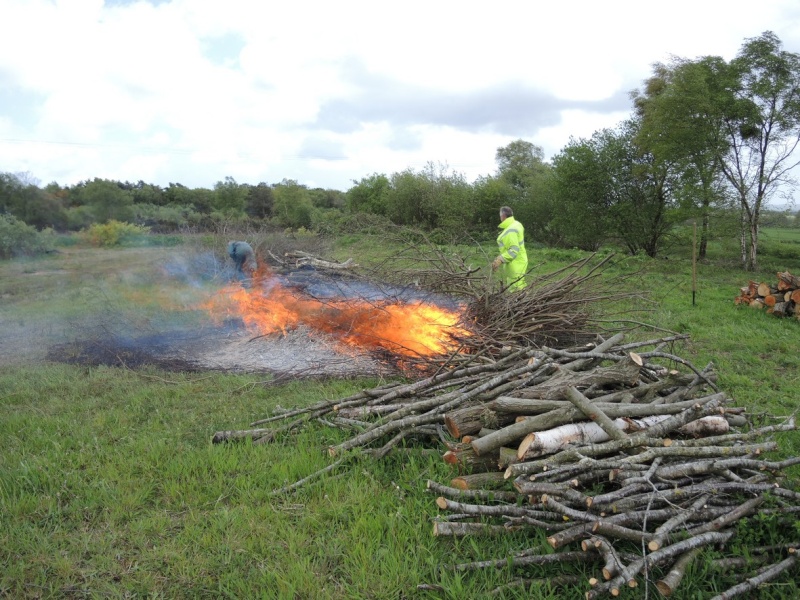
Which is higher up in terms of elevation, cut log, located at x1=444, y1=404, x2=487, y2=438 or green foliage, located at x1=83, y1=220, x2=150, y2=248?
green foliage, located at x1=83, y1=220, x2=150, y2=248

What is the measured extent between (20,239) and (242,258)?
365 inches

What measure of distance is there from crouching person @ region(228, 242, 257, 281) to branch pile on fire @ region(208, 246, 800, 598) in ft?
20.0

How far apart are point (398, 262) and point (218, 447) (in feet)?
15.3

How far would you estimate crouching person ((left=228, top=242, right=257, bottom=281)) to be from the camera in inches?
415

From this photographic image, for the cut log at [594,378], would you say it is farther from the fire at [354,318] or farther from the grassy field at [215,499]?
the fire at [354,318]

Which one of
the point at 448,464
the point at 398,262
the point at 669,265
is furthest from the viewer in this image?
the point at 669,265

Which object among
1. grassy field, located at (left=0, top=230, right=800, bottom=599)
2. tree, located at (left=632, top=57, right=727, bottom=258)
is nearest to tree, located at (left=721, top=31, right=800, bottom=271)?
tree, located at (left=632, top=57, right=727, bottom=258)

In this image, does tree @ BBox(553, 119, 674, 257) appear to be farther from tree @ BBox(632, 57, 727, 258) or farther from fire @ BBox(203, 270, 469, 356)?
fire @ BBox(203, 270, 469, 356)

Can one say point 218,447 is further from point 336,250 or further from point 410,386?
point 336,250

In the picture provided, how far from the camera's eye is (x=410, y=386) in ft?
15.7

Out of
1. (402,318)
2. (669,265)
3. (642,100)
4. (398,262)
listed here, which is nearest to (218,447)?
(402,318)

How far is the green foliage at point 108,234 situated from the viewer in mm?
14500

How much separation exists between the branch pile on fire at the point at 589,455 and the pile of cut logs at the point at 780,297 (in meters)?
5.72

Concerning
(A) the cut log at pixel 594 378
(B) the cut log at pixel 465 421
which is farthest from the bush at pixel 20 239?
(A) the cut log at pixel 594 378
